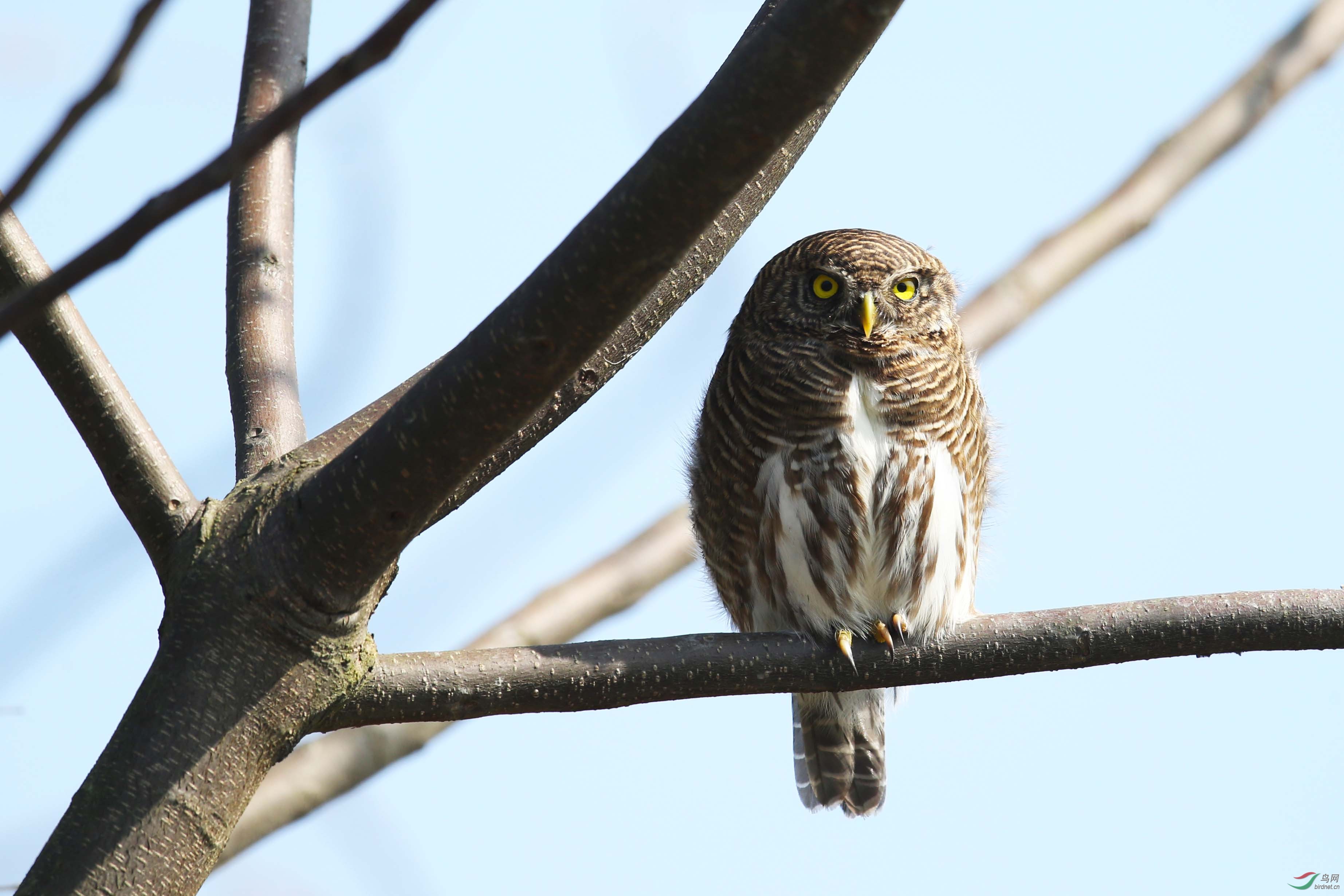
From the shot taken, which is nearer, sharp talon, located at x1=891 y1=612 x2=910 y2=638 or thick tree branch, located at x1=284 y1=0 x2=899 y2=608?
thick tree branch, located at x1=284 y1=0 x2=899 y2=608

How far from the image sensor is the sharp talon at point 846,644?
3080 millimetres

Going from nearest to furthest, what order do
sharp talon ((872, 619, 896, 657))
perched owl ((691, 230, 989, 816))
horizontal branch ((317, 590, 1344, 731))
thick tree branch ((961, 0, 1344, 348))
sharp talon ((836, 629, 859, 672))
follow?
horizontal branch ((317, 590, 1344, 731)), sharp talon ((836, 629, 859, 672)), sharp talon ((872, 619, 896, 657)), perched owl ((691, 230, 989, 816)), thick tree branch ((961, 0, 1344, 348))

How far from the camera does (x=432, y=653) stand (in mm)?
2482

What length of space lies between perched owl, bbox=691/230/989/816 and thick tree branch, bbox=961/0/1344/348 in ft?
3.41

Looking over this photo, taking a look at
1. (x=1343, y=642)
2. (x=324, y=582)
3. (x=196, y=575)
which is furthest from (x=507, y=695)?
(x=1343, y=642)

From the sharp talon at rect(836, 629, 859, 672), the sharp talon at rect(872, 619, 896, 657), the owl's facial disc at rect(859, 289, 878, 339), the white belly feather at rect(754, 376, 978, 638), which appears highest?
the owl's facial disc at rect(859, 289, 878, 339)

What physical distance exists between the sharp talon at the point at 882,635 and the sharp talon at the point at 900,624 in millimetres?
78

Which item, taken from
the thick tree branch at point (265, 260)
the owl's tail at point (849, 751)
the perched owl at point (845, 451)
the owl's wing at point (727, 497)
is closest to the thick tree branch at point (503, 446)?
the thick tree branch at point (265, 260)

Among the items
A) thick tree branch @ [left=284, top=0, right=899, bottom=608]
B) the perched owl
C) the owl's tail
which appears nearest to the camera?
thick tree branch @ [left=284, top=0, right=899, bottom=608]

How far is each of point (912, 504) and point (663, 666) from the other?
1.62 metres

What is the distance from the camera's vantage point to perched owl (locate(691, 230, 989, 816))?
3.89 metres

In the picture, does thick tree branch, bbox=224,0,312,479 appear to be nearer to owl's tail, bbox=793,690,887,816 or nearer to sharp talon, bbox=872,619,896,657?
sharp talon, bbox=872,619,896,657

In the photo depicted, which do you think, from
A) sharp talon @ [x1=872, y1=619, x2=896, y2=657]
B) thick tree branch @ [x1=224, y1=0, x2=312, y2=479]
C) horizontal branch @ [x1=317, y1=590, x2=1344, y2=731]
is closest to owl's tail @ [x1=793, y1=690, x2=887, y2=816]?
sharp talon @ [x1=872, y1=619, x2=896, y2=657]

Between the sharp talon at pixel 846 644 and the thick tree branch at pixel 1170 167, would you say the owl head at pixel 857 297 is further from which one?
the sharp talon at pixel 846 644
